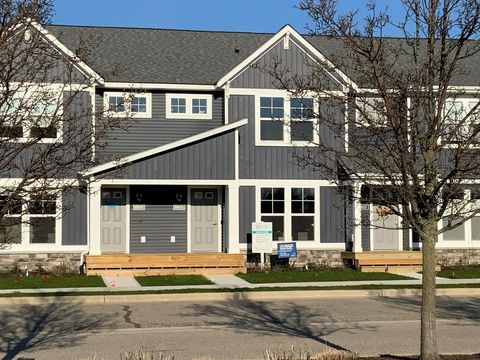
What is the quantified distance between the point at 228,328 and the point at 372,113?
18.8 feet

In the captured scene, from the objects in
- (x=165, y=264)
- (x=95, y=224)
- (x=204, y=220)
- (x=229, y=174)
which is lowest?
(x=165, y=264)

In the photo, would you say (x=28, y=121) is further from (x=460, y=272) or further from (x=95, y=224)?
(x=460, y=272)

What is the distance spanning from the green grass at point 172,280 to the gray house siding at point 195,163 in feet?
10.3

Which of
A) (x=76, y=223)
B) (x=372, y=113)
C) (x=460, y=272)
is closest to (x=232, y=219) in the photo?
(x=76, y=223)

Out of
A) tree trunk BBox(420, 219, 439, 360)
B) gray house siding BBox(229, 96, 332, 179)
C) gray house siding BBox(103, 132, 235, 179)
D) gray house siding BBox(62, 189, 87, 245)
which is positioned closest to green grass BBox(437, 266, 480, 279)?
gray house siding BBox(229, 96, 332, 179)

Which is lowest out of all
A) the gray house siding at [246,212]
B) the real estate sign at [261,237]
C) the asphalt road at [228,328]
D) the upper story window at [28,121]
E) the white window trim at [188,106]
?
the asphalt road at [228,328]

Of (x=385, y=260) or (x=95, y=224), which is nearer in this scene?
(x=95, y=224)

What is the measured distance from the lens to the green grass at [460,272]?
794 inches

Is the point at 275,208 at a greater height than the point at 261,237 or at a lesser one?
greater

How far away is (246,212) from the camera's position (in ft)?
71.2

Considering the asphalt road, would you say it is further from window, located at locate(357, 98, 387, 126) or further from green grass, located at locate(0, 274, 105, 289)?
window, located at locate(357, 98, 387, 126)

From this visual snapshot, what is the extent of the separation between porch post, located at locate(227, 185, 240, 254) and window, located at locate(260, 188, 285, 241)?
1.49 meters

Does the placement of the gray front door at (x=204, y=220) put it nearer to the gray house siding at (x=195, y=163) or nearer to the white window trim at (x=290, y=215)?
the white window trim at (x=290, y=215)

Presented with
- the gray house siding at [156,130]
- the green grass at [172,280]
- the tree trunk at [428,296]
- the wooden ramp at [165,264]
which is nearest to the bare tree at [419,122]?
the tree trunk at [428,296]
